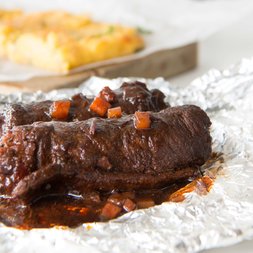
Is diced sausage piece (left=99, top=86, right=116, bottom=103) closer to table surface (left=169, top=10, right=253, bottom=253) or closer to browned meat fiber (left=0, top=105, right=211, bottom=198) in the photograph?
browned meat fiber (left=0, top=105, right=211, bottom=198)

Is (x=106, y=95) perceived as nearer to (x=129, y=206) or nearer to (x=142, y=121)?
(x=142, y=121)

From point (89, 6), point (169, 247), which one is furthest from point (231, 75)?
point (89, 6)

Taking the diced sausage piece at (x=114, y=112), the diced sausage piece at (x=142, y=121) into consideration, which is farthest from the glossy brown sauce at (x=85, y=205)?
the diced sausage piece at (x=114, y=112)

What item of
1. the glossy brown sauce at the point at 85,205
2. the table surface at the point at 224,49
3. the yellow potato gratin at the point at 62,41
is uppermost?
the yellow potato gratin at the point at 62,41

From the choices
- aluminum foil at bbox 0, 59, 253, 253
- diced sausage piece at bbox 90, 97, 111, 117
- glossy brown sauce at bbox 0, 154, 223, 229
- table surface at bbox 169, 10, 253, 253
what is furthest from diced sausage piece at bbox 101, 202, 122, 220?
table surface at bbox 169, 10, 253, 253

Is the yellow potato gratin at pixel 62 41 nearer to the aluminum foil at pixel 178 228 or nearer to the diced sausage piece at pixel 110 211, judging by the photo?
the aluminum foil at pixel 178 228

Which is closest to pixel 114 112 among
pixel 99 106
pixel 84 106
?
pixel 99 106
